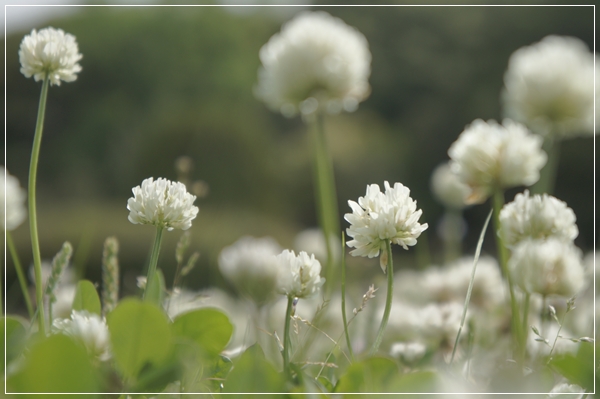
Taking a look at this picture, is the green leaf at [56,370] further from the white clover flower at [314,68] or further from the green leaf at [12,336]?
the white clover flower at [314,68]

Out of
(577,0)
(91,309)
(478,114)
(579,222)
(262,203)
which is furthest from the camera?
(478,114)

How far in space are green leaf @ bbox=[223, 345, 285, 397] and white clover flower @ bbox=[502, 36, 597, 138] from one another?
104cm

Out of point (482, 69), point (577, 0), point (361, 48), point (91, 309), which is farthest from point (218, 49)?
point (91, 309)

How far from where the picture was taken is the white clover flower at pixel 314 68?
4.59 feet

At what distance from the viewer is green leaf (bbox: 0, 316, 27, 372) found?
0.48 metres

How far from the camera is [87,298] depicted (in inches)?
23.5

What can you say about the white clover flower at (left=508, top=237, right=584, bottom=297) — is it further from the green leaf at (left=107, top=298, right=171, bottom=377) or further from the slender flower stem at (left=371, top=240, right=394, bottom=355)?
the green leaf at (left=107, top=298, right=171, bottom=377)

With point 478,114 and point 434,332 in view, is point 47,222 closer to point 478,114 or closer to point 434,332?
point 434,332

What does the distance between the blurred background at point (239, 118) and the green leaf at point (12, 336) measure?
459 cm

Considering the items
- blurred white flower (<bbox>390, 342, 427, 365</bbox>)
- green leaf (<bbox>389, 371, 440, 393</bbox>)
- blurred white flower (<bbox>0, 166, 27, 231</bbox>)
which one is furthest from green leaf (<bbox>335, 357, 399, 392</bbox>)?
blurred white flower (<bbox>0, 166, 27, 231</bbox>)

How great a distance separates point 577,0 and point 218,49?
25.1ft

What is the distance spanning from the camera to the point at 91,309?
59 centimetres

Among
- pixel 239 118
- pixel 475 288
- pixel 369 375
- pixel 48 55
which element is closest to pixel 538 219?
pixel 369 375

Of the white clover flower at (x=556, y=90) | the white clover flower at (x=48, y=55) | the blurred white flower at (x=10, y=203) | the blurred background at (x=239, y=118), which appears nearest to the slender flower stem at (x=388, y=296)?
the white clover flower at (x=48, y=55)
